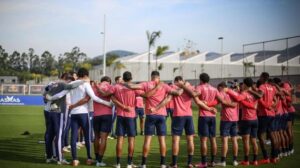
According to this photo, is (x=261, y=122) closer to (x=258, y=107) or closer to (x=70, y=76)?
(x=258, y=107)

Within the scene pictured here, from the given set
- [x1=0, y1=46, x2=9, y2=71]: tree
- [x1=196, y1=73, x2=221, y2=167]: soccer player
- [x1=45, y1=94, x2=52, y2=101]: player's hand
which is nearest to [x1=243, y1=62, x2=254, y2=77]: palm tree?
[x1=196, y1=73, x2=221, y2=167]: soccer player

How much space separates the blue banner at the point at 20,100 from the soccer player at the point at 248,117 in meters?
32.2

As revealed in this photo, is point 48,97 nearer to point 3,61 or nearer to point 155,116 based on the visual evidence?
point 155,116

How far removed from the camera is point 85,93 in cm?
1012

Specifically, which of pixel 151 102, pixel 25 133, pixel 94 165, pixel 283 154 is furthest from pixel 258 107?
pixel 25 133

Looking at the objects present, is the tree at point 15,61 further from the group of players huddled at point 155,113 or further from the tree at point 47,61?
the group of players huddled at point 155,113

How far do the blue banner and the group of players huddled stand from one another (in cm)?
2943

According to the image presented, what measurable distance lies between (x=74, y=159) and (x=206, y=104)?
3.79 m

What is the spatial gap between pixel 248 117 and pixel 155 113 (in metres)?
2.84

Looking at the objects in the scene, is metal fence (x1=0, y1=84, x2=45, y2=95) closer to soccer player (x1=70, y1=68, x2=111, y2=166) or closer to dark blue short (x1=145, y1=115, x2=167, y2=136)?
soccer player (x1=70, y1=68, x2=111, y2=166)

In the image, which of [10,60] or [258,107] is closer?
[258,107]

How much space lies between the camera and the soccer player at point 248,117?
10.4 m

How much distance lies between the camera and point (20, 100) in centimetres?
3912

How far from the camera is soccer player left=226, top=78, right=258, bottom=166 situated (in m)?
10.4
